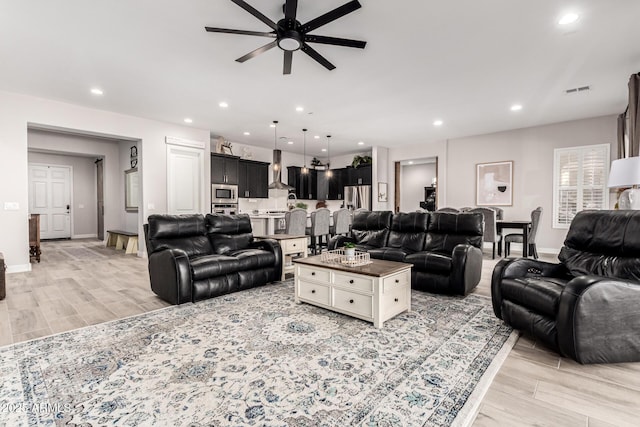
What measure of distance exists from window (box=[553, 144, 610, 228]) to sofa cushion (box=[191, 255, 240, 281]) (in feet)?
22.6

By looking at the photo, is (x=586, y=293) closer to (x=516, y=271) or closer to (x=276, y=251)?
(x=516, y=271)

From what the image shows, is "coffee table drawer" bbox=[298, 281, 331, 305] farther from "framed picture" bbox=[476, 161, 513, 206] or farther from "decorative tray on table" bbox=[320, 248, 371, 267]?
"framed picture" bbox=[476, 161, 513, 206]

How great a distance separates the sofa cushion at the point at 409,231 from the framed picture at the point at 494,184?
4.14 meters

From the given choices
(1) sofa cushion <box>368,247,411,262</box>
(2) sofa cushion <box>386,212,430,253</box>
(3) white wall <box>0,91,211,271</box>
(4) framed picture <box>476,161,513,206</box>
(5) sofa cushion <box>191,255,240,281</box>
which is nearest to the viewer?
(5) sofa cushion <box>191,255,240,281</box>

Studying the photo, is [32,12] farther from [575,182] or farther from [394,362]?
[575,182]

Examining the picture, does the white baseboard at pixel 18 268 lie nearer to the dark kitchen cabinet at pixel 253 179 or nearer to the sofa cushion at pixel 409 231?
the dark kitchen cabinet at pixel 253 179

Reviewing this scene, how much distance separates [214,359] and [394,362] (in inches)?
47.9

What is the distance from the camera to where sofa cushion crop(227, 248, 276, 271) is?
3.72 m

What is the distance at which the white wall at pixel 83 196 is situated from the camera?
963 cm

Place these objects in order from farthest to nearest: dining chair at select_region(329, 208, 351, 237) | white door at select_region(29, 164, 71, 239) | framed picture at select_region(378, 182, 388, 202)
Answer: framed picture at select_region(378, 182, 388, 202) → white door at select_region(29, 164, 71, 239) → dining chair at select_region(329, 208, 351, 237)

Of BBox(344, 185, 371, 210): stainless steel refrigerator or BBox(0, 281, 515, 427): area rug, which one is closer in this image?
BBox(0, 281, 515, 427): area rug

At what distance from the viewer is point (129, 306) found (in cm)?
326

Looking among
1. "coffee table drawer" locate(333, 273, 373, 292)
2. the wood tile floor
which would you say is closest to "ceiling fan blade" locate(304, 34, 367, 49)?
"coffee table drawer" locate(333, 273, 373, 292)

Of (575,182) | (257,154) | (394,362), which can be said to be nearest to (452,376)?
(394,362)
